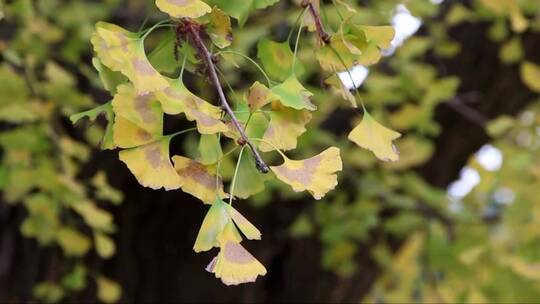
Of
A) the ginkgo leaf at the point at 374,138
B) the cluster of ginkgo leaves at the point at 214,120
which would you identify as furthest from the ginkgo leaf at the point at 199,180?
the ginkgo leaf at the point at 374,138

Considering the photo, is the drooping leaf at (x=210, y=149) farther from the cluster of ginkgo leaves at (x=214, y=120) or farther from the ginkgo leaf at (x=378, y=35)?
the ginkgo leaf at (x=378, y=35)

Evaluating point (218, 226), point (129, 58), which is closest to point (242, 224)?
point (218, 226)

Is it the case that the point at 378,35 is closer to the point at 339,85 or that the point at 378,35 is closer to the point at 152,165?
the point at 339,85

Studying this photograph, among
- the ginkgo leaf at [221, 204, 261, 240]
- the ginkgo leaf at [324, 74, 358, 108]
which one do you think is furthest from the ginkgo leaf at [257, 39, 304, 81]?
the ginkgo leaf at [221, 204, 261, 240]

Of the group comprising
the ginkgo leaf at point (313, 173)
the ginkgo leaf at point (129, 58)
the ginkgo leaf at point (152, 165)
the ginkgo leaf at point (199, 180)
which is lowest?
the ginkgo leaf at point (199, 180)

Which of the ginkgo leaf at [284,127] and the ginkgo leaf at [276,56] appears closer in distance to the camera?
the ginkgo leaf at [284,127]

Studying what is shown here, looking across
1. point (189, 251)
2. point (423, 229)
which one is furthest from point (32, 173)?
point (423, 229)

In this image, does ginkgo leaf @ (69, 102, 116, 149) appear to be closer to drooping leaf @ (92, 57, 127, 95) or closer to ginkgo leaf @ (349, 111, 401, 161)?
drooping leaf @ (92, 57, 127, 95)
